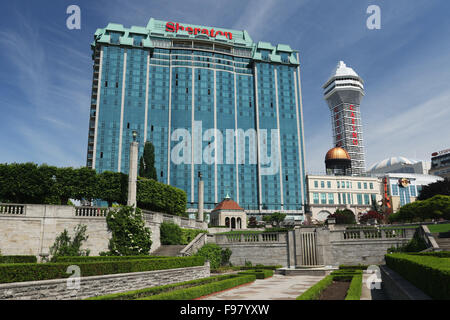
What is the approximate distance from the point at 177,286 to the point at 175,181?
296ft

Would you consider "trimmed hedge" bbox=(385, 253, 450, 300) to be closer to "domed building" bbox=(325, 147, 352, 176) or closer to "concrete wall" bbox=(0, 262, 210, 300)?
"concrete wall" bbox=(0, 262, 210, 300)

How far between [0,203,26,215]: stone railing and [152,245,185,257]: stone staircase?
12611 mm

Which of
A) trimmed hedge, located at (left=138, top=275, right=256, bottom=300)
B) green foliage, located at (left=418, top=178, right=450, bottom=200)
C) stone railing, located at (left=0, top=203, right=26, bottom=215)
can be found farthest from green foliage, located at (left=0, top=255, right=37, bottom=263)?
green foliage, located at (left=418, top=178, right=450, bottom=200)

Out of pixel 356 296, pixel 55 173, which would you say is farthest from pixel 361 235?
pixel 55 173

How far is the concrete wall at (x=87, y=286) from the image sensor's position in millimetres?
13078

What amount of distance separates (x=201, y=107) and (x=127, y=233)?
89.2 meters

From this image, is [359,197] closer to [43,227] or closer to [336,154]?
[336,154]

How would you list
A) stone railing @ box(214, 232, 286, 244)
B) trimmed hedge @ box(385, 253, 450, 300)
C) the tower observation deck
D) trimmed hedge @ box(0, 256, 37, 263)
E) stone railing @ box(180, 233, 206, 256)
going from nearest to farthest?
trimmed hedge @ box(385, 253, 450, 300) < trimmed hedge @ box(0, 256, 37, 263) < stone railing @ box(180, 233, 206, 256) < stone railing @ box(214, 232, 286, 244) < the tower observation deck

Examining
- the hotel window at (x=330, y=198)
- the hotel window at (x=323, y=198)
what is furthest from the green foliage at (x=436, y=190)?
the hotel window at (x=323, y=198)

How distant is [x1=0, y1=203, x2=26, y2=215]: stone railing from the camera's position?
2738 centimetres

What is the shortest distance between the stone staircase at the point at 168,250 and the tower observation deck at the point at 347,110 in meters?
152

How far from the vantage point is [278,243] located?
37500 millimetres

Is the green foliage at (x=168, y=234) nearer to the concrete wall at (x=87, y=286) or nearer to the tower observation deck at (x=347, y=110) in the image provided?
the concrete wall at (x=87, y=286)

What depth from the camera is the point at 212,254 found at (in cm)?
3591
